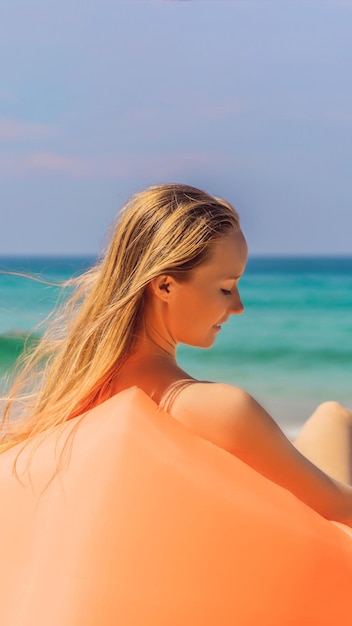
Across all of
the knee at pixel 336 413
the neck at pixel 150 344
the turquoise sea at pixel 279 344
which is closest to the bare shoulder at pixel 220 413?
the neck at pixel 150 344

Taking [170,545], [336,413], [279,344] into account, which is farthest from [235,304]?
[279,344]

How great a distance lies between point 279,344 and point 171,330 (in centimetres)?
1090

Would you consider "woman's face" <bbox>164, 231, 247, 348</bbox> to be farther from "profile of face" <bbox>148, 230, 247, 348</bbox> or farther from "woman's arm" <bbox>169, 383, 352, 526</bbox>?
"woman's arm" <bbox>169, 383, 352, 526</bbox>

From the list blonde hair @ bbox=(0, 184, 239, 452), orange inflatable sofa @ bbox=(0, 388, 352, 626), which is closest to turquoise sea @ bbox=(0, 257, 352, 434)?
blonde hair @ bbox=(0, 184, 239, 452)

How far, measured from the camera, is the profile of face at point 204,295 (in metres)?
1.97

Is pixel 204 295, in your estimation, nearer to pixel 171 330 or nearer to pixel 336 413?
pixel 171 330

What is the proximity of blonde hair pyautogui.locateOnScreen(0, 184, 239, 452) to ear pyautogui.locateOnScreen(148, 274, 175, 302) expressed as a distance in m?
0.02

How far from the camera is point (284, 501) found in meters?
1.92

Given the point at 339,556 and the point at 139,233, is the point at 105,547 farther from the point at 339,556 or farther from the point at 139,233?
the point at 139,233

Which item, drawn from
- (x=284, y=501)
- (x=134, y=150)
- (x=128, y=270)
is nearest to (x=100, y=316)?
(x=128, y=270)

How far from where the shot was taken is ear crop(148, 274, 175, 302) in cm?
196

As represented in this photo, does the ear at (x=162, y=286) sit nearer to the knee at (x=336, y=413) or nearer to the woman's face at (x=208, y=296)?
the woman's face at (x=208, y=296)

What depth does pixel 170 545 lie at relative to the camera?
6.11 ft

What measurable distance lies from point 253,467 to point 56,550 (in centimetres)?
38
